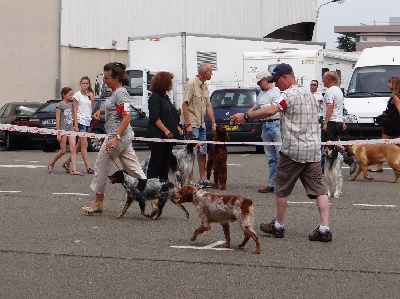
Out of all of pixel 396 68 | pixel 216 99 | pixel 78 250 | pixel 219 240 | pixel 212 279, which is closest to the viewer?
pixel 212 279

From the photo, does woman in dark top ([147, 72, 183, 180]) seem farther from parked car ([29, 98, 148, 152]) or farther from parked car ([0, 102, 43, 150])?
parked car ([0, 102, 43, 150])

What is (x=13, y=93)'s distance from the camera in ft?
131

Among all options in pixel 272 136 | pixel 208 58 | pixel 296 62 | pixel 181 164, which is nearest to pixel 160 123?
pixel 181 164

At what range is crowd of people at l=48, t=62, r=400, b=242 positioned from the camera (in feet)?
34.4

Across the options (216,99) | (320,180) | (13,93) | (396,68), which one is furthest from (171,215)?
(13,93)

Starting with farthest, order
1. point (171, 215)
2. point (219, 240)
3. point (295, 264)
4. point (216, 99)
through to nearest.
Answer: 1. point (216, 99)
2. point (171, 215)
3. point (219, 240)
4. point (295, 264)

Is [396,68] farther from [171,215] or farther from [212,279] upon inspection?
[212,279]

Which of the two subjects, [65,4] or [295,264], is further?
[65,4]

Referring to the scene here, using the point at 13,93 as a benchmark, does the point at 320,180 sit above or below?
below

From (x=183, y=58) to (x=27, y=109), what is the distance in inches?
226

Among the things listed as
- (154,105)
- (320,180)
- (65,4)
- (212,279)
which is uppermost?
(65,4)

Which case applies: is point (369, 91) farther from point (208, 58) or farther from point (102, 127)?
point (208, 58)

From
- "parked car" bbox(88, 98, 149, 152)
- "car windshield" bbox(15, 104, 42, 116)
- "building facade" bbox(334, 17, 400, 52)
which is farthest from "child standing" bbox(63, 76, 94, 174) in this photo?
"building facade" bbox(334, 17, 400, 52)

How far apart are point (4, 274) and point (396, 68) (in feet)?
54.1
